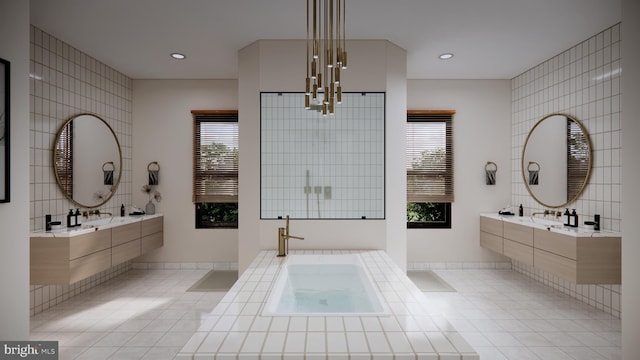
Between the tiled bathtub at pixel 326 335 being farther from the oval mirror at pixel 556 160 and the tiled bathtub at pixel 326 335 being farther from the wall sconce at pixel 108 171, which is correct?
the wall sconce at pixel 108 171

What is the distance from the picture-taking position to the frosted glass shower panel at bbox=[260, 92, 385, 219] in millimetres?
3449

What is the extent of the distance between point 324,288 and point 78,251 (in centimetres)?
233

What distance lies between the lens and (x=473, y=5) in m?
2.78

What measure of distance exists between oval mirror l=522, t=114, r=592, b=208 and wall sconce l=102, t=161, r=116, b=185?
5.26 m

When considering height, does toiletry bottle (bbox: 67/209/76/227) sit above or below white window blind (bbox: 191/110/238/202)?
below

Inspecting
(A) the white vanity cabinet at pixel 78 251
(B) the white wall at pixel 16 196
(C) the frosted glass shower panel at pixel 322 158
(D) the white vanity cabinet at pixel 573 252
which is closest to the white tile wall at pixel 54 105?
(A) the white vanity cabinet at pixel 78 251

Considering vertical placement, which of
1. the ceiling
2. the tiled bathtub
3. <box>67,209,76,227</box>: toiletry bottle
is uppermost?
the ceiling

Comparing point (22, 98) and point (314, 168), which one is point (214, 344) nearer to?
point (22, 98)

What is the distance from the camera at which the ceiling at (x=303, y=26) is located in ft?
9.16

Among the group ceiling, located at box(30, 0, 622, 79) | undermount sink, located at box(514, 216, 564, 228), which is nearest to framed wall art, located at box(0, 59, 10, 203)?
ceiling, located at box(30, 0, 622, 79)

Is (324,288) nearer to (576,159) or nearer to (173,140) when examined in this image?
(576,159)

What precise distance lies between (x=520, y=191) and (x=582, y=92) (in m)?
1.46

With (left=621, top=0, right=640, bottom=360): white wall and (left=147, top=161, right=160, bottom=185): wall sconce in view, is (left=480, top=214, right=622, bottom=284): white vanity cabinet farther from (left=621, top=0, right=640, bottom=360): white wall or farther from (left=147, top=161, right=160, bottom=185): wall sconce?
(left=147, top=161, right=160, bottom=185): wall sconce

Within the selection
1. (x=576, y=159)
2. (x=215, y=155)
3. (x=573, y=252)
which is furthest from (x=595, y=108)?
(x=215, y=155)
